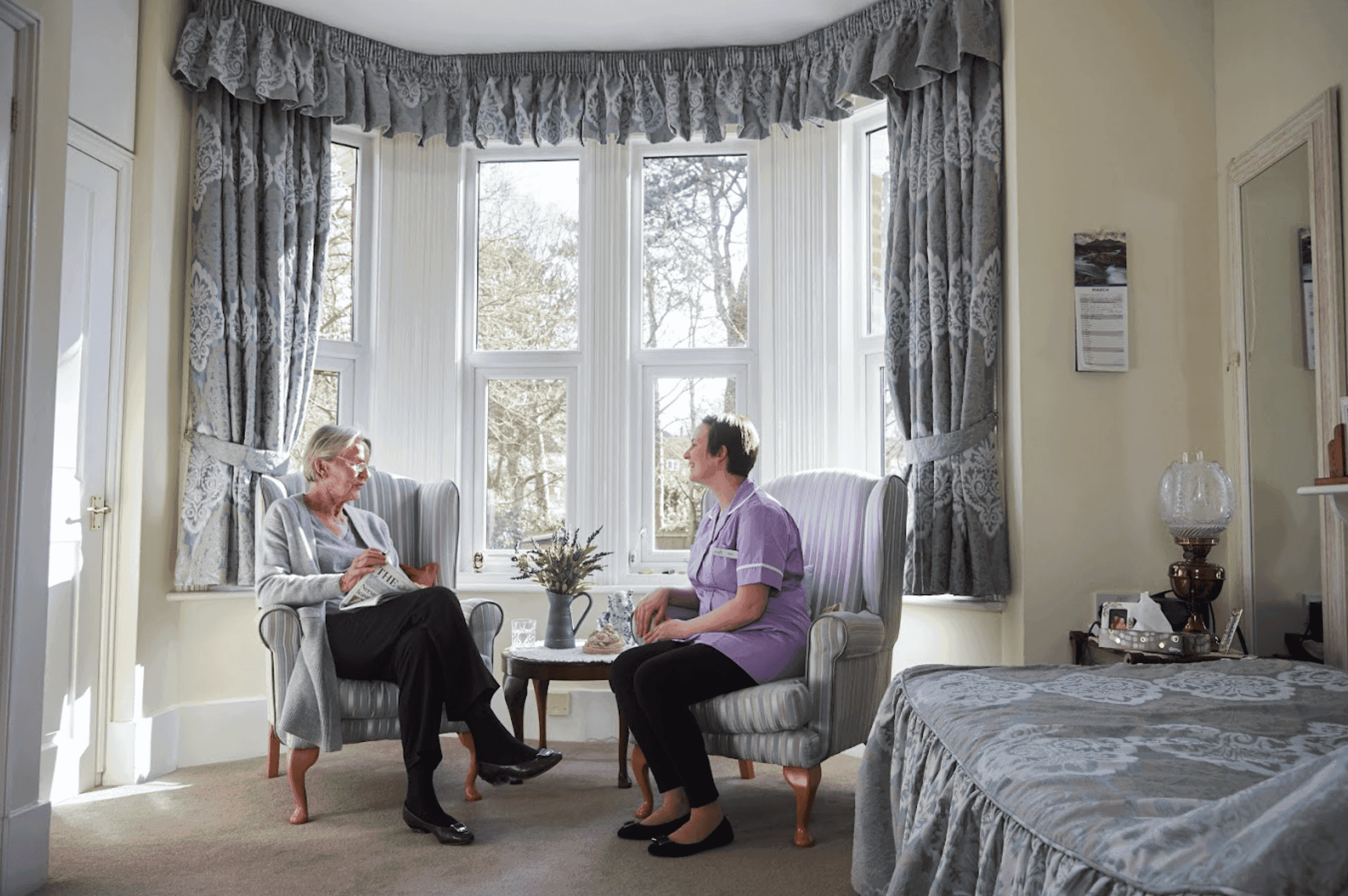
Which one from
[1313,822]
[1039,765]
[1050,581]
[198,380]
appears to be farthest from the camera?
[198,380]

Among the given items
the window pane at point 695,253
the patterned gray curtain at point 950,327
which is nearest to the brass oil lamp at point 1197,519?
the patterned gray curtain at point 950,327

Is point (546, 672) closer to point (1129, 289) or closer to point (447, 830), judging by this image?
point (447, 830)

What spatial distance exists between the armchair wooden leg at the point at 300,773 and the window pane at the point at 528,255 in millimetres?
1935

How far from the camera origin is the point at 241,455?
12.4ft

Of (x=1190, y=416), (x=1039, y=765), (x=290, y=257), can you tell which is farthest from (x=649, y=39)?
(x=1039, y=765)

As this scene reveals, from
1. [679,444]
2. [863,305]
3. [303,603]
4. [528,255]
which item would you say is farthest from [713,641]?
[528,255]

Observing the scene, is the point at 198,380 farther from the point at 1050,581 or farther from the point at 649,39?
the point at 1050,581

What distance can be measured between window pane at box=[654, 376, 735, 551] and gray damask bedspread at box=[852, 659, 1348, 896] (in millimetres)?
2219

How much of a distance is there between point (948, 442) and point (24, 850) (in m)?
2.76

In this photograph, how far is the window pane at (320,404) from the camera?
428 cm

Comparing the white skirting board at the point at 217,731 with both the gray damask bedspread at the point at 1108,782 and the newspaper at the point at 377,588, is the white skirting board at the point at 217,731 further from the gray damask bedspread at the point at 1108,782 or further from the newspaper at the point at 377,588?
the gray damask bedspread at the point at 1108,782

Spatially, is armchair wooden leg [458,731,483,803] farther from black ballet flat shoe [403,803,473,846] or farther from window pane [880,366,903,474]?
window pane [880,366,903,474]

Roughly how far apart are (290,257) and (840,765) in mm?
2742

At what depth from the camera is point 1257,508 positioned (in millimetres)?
3055
